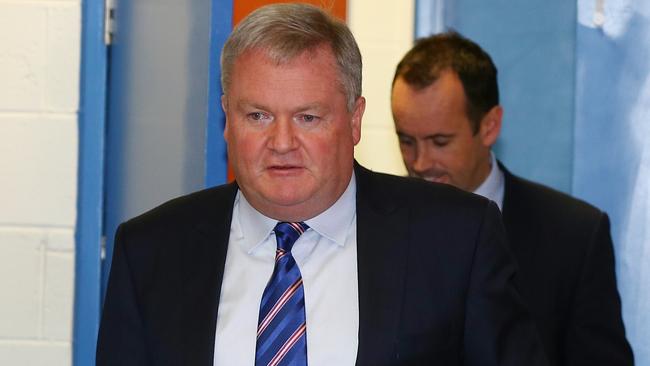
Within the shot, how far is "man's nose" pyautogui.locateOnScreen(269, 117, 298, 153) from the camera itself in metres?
1.72

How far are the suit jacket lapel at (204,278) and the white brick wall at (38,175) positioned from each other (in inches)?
39.2

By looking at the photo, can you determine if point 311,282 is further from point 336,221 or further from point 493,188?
point 493,188

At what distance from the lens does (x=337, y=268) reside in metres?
1.81

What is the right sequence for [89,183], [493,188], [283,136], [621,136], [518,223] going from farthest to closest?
1. [621,136]
2. [89,183]
3. [493,188]
4. [518,223]
5. [283,136]

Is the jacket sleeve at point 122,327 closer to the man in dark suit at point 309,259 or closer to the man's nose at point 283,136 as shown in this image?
the man in dark suit at point 309,259

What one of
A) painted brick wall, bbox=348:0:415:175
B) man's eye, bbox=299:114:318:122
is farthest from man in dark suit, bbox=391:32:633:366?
man's eye, bbox=299:114:318:122

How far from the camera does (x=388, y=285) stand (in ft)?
5.74

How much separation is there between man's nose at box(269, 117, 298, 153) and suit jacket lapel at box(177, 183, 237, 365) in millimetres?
209

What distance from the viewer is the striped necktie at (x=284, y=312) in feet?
5.70

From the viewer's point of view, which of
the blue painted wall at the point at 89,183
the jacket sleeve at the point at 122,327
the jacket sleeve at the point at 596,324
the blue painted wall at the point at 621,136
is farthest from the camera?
the blue painted wall at the point at 621,136

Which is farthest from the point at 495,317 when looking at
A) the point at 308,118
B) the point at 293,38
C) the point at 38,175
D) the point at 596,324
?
the point at 38,175

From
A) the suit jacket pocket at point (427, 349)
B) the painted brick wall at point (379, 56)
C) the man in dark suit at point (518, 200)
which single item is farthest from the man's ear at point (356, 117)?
the painted brick wall at point (379, 56)

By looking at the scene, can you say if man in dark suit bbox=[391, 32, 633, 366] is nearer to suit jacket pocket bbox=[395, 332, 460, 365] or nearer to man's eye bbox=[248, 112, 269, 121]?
Result: suit jacket pocket bbox=[395, 332, 460, 365]

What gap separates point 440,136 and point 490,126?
6.0 inches
